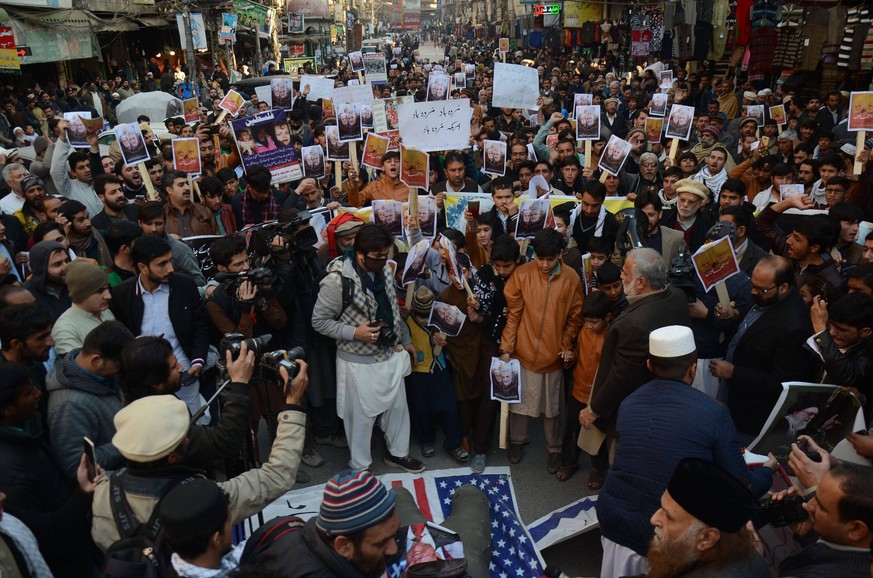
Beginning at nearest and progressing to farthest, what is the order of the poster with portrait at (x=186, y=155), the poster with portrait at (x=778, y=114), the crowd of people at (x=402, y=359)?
the crowd of people at (x=402, y=359), the poster with portrait at (x=186, y=155), the poster with portrait at (x=778, y=114)

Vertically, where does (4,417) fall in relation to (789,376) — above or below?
above

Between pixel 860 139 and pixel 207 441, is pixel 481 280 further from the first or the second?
pixel 860 139

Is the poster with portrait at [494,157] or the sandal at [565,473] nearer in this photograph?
the sandal at [565,473]

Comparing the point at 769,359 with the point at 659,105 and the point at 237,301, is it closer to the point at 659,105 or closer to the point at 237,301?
the point at 237,301

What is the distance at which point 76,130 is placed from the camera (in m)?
7.77

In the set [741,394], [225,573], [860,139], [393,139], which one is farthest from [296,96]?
[225,573]

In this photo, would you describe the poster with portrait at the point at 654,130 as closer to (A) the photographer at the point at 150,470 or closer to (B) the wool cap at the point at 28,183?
(B) the wool cap at the point at 28,183

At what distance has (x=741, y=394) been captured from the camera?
4074 millimetres

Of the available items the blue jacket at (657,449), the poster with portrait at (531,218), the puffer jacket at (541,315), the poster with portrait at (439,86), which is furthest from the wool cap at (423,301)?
the poster with portrait at (439,86)

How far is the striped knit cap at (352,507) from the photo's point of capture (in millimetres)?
2207

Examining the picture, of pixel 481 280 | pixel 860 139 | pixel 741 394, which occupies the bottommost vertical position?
pixel 741 394

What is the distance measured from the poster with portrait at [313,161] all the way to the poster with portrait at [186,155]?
1.19 metres

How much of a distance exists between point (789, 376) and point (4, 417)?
13.2ft

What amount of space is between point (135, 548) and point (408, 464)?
2913mm
